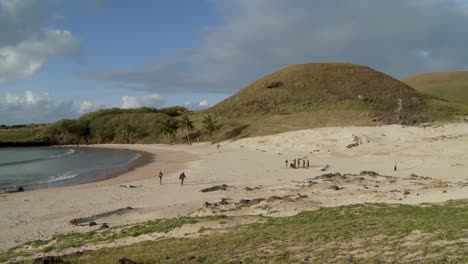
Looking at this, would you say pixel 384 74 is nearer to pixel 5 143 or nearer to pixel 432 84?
pixel 432 84

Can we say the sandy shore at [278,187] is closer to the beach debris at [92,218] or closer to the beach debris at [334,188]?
the beach debris at [334,188]

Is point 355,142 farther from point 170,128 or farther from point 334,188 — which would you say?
point 170,128

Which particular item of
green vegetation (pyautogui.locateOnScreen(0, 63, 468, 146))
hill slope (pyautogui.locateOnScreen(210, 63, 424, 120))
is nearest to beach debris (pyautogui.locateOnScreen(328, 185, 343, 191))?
green vegetation (pyautogui.locateOnScreen(0, 63, 468, 146))

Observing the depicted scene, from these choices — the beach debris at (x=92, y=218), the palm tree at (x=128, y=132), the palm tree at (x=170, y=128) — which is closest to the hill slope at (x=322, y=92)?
the palm tree at (x=170, y=128)

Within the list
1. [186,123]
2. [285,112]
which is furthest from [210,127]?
[285,112]

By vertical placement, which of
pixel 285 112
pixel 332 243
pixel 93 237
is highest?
pixel 285 112

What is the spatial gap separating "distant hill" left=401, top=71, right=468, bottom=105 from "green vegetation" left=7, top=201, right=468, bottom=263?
13736 cm

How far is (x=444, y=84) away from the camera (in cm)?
15975

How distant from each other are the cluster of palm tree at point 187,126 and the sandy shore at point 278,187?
36.6 metres

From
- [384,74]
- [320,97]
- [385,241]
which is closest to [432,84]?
[384,74]

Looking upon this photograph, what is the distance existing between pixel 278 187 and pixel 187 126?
2998 inches

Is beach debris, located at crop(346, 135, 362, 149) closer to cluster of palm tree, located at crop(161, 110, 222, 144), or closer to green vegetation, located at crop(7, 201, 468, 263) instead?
green vegetation, located at crop(7, 201, 468, 263)

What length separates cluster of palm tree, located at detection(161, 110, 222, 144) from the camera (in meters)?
92.9

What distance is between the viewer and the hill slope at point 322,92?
344 ft
